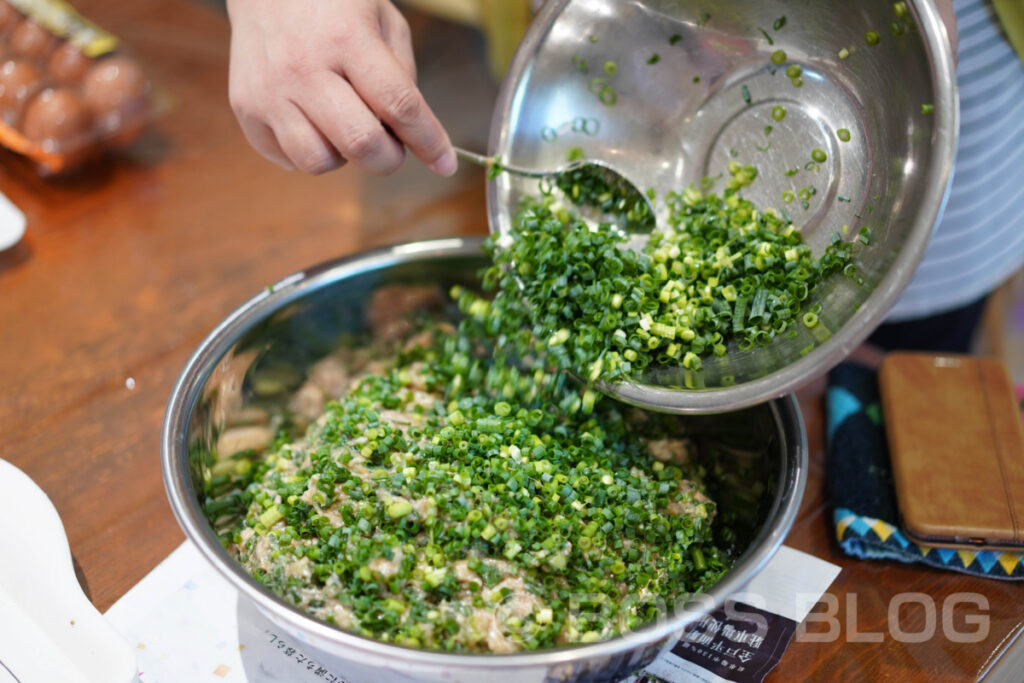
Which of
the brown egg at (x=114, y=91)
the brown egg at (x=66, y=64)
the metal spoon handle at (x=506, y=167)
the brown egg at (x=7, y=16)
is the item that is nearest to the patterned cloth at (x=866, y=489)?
the metal spoon handle at (x=506, y=167)

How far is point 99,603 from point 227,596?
203mm

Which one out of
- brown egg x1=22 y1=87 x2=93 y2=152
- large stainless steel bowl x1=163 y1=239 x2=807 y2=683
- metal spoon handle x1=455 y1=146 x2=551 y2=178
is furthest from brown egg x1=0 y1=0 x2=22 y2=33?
metal spoon handle x1=455 y1=146 x2=551 y2=178

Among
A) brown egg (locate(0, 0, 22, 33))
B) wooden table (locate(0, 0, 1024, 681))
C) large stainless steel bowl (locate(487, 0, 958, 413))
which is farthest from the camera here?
brown egg (locate(0, 0, 22, 33))

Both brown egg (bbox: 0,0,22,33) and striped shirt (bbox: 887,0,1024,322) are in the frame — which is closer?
striped shirt (bbox: 887,0,1024,322)

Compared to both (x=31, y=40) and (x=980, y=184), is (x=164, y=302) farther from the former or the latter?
(x=980, y=184)

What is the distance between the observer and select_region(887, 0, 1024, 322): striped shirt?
1.57 m

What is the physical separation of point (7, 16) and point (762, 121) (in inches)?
78.8

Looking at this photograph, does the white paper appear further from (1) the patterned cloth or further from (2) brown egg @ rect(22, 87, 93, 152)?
(2) brown egg @ rect(22, 87, 93, 152)

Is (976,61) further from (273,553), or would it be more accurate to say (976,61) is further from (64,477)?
(64,477)

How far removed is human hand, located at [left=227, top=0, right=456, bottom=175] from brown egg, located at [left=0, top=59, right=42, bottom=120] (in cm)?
106

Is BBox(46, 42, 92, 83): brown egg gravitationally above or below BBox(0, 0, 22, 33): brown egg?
below

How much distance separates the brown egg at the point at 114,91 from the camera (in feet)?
6.81

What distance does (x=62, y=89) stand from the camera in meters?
2.05

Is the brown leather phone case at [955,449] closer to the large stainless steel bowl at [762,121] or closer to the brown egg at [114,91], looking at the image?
the large stainless steel bowl at [762,121]
